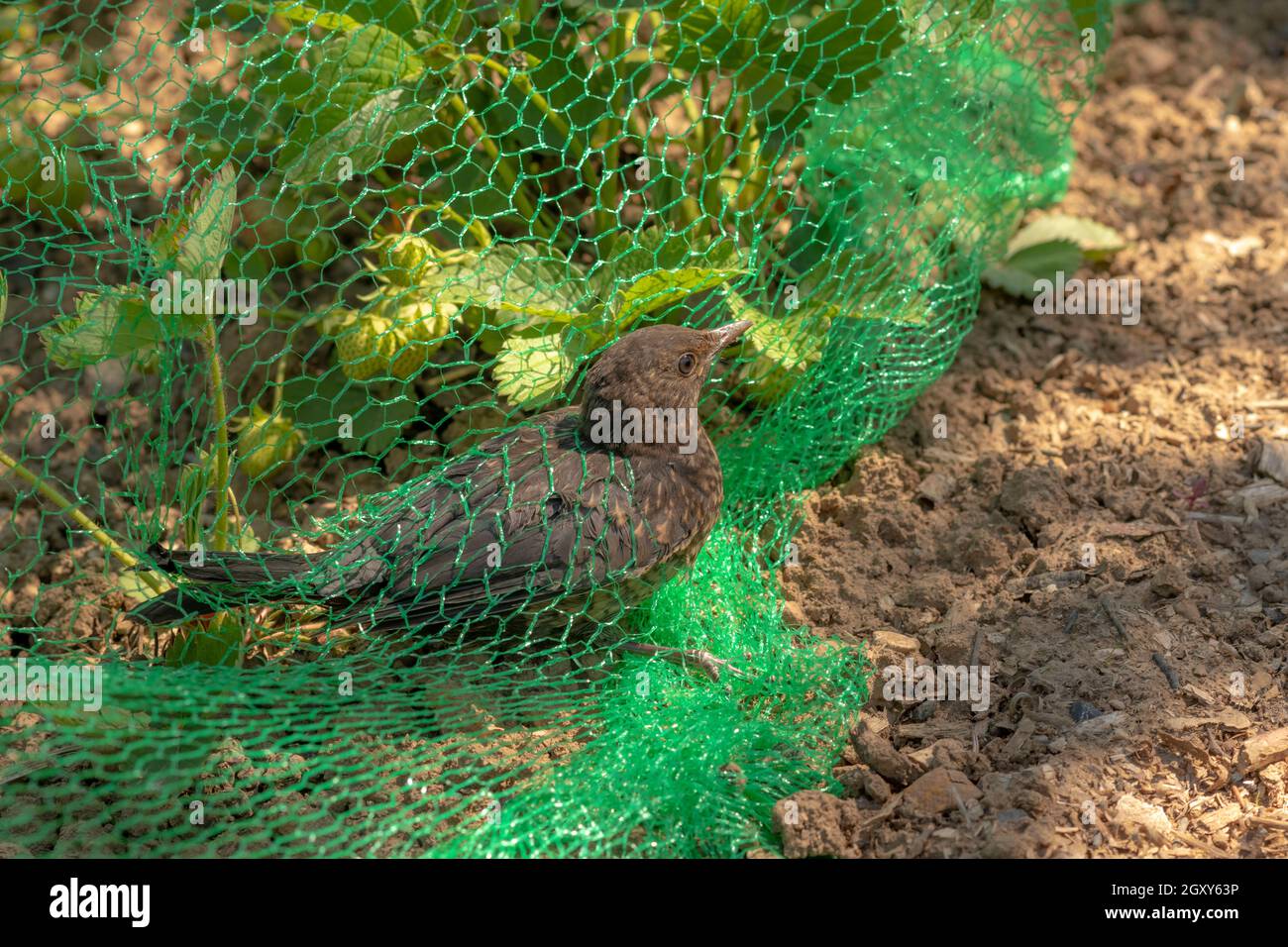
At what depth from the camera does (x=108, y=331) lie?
11.4 ft

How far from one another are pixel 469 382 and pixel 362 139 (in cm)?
71

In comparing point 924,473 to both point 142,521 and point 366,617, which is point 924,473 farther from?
point 142,521

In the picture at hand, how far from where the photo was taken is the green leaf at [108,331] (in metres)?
3.46

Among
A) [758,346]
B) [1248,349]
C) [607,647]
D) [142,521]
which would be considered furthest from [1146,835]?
[142,521]

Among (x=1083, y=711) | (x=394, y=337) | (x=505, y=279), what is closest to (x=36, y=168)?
(x=394, y=337)

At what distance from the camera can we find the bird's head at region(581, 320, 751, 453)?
372 cm

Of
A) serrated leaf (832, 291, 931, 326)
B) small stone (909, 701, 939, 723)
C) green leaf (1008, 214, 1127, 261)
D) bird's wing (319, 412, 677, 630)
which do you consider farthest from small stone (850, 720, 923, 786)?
green leaf (1008, 214, 1127, 261)

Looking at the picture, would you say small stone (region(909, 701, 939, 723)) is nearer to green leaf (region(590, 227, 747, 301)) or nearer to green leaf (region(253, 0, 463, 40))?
green leaf (region(590, 227, 747, 301))

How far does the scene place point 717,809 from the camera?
3.10 meters

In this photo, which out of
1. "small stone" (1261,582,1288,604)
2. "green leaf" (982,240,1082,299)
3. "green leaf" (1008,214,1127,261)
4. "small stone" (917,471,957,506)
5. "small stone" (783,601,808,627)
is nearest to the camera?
"small stone" (1261,582,1288,604)

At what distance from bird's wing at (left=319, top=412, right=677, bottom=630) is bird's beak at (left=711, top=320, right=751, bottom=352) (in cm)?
51

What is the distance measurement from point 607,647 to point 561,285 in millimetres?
1018

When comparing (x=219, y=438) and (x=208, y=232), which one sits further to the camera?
(x=219, y=438)

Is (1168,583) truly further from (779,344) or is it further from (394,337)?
(394,337)
